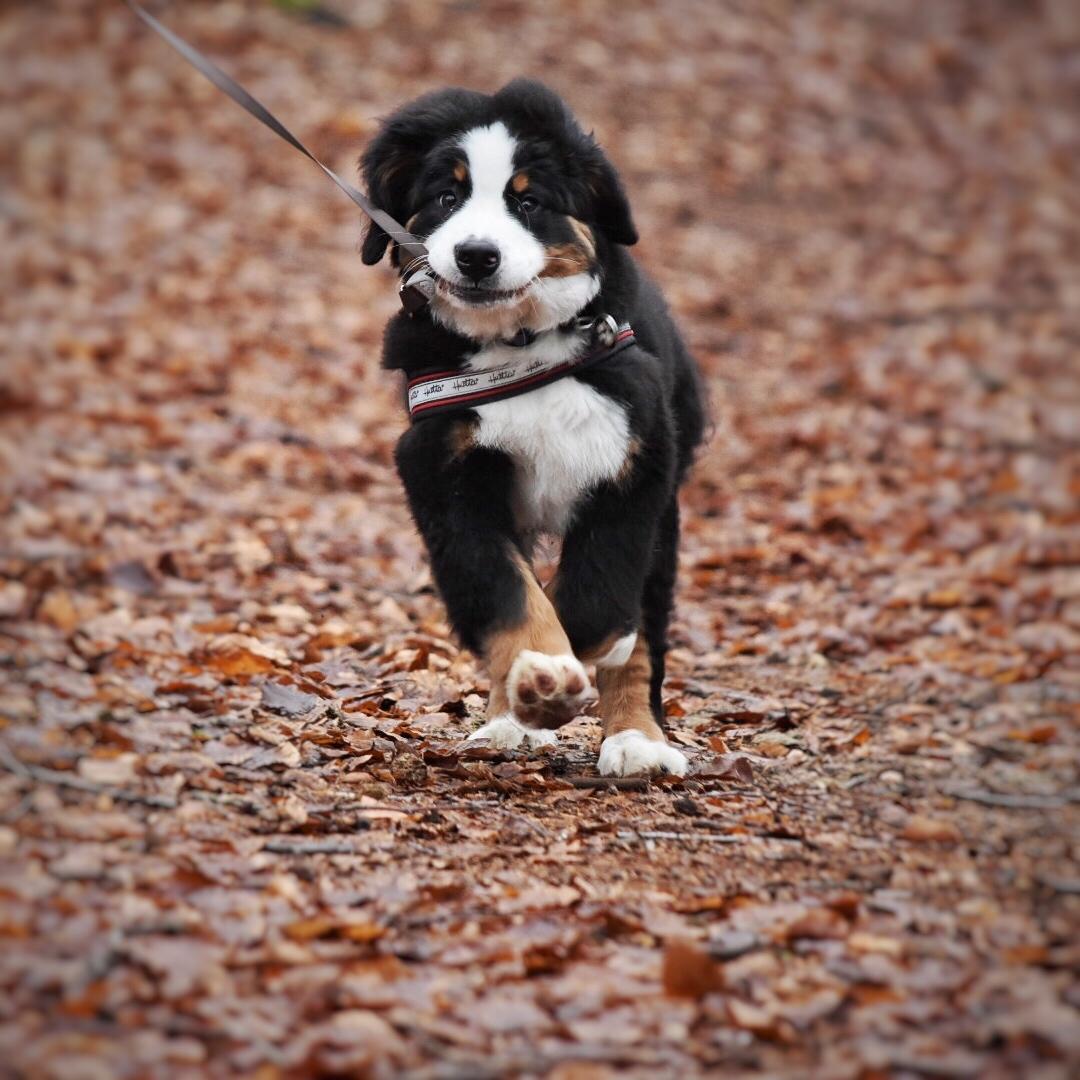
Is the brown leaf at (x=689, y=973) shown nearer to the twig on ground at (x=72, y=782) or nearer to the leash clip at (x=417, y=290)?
the twig on ground at (x=72, y=782)

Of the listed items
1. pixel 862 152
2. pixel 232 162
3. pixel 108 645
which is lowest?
pixel 108 645

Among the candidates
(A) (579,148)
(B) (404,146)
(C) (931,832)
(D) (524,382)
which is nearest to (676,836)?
(C) (931,832)

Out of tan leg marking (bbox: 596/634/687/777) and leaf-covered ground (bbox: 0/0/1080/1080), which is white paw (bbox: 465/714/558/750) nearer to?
leaf-covered ground (bbox: 0/0/1080/1080)

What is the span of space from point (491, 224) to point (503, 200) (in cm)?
10

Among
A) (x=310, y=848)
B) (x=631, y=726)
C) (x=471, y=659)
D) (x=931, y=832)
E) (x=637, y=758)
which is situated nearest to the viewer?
(x=310, y=848)

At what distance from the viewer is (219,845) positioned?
126 inches

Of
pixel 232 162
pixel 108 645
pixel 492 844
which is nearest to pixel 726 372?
pixel 232 162

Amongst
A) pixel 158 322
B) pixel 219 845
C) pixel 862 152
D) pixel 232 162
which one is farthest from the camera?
pixel 862 152

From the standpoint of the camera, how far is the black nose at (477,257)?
142 inches

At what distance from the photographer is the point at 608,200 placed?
3.89 m

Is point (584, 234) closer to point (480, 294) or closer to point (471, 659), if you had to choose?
point (480, 294)

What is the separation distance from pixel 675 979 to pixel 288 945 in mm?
738

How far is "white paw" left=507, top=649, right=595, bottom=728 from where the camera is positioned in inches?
139

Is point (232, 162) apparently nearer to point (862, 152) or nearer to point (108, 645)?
point (862, 152)
